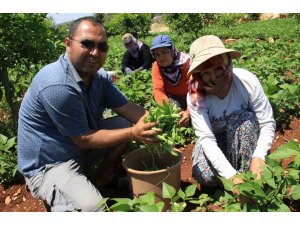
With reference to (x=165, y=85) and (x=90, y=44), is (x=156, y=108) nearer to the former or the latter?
(x=90, y=44)

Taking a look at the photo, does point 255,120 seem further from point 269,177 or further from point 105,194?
point 105,194

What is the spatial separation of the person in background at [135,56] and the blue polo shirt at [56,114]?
3271 mm

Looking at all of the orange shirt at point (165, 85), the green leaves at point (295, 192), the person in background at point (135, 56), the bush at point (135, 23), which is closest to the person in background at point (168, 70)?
the orange shirt at point (165, 85)

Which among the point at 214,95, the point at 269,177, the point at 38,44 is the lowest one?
the point at 269,177

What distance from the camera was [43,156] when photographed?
238 cm

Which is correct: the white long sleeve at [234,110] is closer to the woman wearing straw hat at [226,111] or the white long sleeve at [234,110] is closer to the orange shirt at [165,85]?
the woman wearing straw hat at [226,111]

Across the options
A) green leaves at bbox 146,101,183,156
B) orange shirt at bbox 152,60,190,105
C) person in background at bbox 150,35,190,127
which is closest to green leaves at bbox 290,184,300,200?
green leaves at bbox 146,101,183,156

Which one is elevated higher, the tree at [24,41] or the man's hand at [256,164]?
the tree at [24,41]

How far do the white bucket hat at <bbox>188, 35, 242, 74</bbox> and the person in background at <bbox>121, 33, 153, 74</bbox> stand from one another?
135 inches

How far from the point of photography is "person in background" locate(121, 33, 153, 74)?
5844mm

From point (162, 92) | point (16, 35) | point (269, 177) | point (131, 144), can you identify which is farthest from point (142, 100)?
point (269, 177)

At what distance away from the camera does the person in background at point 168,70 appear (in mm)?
3436

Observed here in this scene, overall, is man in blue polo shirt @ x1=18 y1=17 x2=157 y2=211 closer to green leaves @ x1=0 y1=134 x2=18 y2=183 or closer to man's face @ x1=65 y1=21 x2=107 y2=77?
man's face @ x1=65 y1=21 x2=107 y2=77

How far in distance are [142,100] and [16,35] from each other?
1570 millimetres
